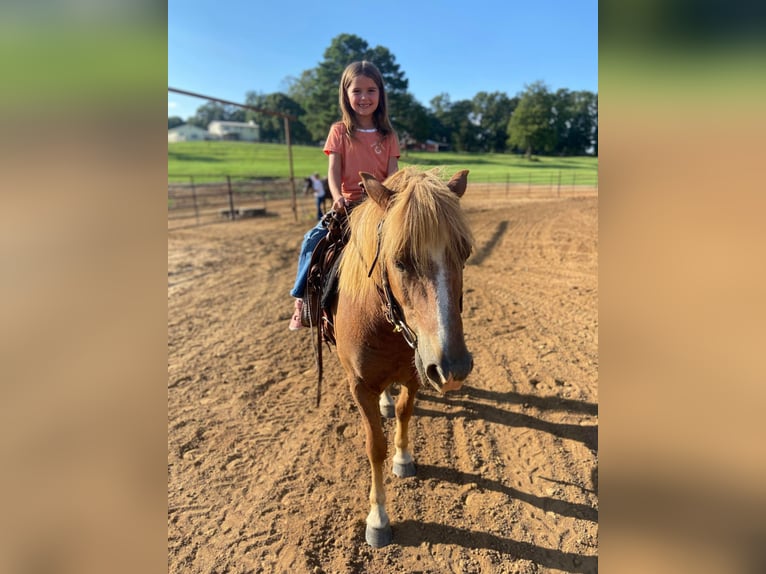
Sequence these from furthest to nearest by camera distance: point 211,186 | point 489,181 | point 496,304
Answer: point 489,181
point 211,186
point 496,304

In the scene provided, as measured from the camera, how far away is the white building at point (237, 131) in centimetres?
8001

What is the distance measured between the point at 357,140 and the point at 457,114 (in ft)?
212

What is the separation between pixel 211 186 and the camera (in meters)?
27.5

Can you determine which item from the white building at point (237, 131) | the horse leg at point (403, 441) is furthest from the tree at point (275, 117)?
the horse leg at point (403, 441)

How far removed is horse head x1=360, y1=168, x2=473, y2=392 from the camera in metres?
1.73

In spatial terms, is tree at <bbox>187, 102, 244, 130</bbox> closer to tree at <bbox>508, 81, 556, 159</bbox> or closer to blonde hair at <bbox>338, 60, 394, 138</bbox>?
tree at <bbox>508, 81, 556, 159</bbox>

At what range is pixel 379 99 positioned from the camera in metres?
3.20

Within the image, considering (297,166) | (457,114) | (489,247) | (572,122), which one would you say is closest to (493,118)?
(457,114)

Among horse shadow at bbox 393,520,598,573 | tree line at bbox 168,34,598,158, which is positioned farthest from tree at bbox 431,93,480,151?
horse shadow at bbox 393,520,598,573
